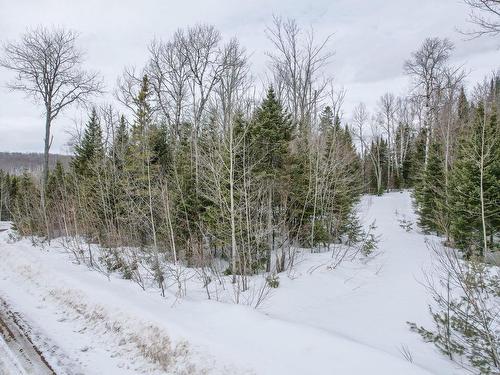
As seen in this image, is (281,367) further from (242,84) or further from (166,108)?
(166,108)

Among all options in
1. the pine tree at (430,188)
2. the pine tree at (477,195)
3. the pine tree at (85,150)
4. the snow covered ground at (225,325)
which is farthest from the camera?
the pine tree at (85,150)

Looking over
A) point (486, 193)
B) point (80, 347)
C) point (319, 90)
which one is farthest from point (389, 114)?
point (80, 347)

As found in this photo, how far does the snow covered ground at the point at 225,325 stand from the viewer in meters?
4.74

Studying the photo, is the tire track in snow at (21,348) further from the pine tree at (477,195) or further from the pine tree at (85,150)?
the pine tree at (85,150)

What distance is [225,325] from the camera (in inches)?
230

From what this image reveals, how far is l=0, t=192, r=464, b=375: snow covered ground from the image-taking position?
15.5ft

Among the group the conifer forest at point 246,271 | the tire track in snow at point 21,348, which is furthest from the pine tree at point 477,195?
the tire track in snow at point 21,348

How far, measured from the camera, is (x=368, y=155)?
46.5 m

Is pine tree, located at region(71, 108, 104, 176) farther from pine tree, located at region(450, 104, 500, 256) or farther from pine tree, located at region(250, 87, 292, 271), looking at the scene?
pine tree, located at region(450, 104, 500, 256)

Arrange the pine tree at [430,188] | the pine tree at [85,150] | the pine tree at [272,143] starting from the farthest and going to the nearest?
the pine tree at [85,150] → the pine tree at [430,188] → the pine tree at [272,143]

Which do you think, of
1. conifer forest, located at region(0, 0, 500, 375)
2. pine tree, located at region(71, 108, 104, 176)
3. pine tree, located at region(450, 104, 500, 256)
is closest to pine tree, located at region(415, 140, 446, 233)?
conifer forest, located at region(0, 0, 500, 375)

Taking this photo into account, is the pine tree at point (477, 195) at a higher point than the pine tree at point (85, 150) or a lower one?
lower

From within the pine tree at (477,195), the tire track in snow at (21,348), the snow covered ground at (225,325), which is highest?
the pine tree at (477,195)

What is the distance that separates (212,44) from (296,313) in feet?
79.0
